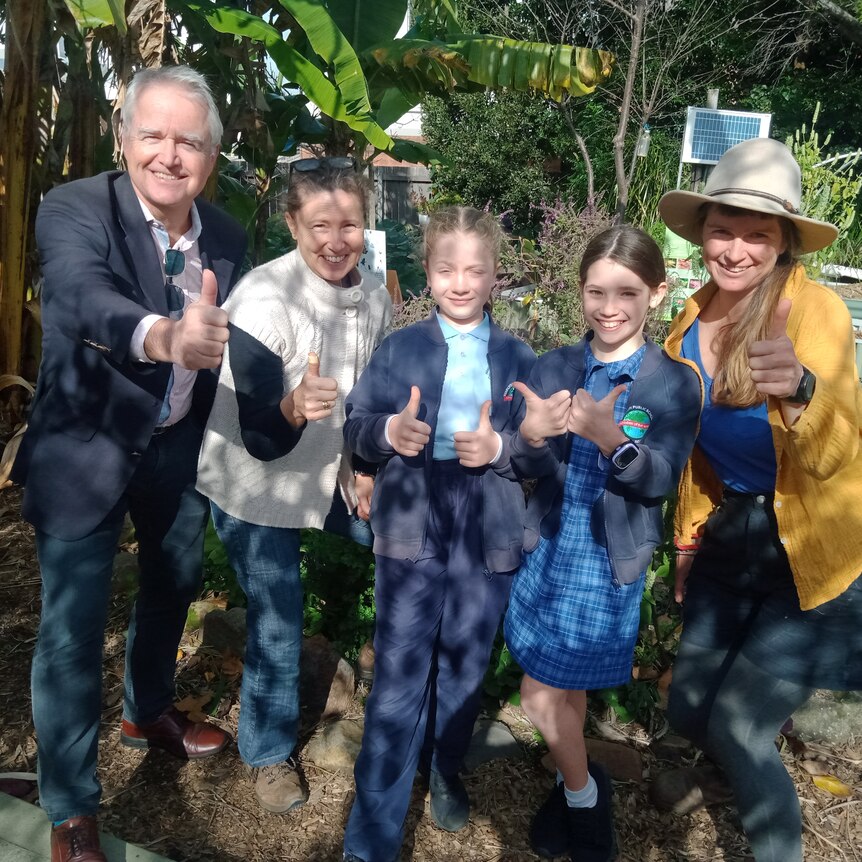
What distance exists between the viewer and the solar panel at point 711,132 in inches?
348

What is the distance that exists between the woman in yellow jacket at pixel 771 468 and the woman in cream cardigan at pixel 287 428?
3.20 ft

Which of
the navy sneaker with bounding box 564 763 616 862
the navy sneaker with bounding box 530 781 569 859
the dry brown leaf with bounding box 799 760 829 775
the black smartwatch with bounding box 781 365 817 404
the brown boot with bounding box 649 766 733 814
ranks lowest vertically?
the dry brown leaf with bounding box 799 760 829 775

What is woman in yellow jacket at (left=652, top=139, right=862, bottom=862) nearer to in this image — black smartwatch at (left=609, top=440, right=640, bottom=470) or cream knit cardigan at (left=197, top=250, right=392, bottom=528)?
black smartwatch at (left=609, top=440, right=640, bottom=470)

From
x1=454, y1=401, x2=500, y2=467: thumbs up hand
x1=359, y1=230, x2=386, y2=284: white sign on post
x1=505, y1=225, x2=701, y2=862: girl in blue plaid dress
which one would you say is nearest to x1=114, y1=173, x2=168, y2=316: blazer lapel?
x1=454, y1=401, x2=500, y2=467: thumbs up hand

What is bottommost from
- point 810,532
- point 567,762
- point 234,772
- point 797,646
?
point 234,772

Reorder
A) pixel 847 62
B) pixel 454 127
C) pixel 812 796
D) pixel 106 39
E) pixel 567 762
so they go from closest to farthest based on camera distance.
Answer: pixel 567 762, pixel 812 796, pixel 106 39, pixel 847 62, pixel 454 127

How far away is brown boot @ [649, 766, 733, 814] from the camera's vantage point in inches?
109

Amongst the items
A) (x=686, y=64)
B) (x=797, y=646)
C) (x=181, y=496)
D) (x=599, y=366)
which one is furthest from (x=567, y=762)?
(x=686, y=64)

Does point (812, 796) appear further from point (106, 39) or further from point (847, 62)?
point (847, 62)

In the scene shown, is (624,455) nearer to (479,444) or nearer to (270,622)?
(479,444)

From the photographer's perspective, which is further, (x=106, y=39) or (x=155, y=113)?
(x=106, y=39)

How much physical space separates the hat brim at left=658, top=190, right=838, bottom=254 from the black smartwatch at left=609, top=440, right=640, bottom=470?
0.71 meters

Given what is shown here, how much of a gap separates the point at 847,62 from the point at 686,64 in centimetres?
291

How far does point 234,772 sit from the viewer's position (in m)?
2.87
